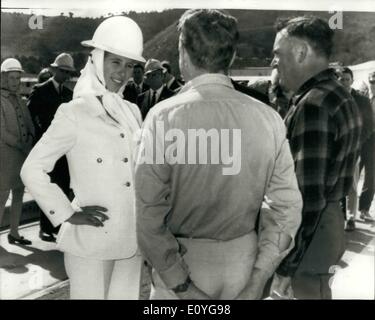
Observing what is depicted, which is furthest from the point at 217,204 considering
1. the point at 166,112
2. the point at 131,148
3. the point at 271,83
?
the point at 271,83

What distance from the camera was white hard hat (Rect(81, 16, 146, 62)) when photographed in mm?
2021

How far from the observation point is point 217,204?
63.1 inches

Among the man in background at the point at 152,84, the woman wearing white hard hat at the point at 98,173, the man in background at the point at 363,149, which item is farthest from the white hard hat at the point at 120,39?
the man in background at the point at 363,149

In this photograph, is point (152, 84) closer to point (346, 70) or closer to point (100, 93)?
point (100, 93)

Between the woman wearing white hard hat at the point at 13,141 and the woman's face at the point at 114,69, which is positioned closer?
the woman's face at the point at 114,69

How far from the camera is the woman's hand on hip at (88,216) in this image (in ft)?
6.41

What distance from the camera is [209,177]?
158cm

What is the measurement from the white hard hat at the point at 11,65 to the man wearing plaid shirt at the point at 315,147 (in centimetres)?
131

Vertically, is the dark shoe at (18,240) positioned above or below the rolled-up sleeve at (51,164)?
below

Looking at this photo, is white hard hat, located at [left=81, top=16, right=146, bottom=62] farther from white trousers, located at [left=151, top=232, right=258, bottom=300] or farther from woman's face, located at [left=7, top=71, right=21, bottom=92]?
white trousers, located at [left=151, top=232, right=258, bottom=300]

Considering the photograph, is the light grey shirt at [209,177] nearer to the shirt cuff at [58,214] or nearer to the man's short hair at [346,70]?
the shirt cuff at [58,214]

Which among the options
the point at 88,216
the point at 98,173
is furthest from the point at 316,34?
the point at 88,216

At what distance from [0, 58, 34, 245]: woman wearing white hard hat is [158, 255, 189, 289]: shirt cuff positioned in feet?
4.67
